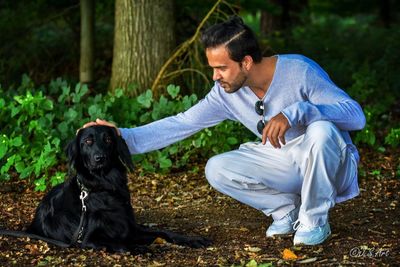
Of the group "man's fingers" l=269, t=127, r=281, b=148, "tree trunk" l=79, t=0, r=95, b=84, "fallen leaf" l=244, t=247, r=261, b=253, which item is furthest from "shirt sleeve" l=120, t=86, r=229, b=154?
"tree trunk" l=79, t=0, r=95, b=84

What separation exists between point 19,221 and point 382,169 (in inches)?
136

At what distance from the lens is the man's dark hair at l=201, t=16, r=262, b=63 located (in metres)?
4.68

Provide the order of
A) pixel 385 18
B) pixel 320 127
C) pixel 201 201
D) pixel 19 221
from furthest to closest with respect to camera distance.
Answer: pixel 385 18 < pixel 201 201 < pixel 19 221 < pixel 320 127

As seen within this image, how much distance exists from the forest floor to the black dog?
0.10 m

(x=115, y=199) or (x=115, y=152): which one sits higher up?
(x=115, y=152)

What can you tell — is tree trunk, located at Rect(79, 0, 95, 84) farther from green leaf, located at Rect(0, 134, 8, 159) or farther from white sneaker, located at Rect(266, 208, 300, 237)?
white sneaker, located at Rect(266, 208, 300, 237)

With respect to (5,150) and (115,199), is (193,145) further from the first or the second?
(115,199)

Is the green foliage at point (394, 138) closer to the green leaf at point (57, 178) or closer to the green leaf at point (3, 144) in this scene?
the green leaf at point (57, 178)

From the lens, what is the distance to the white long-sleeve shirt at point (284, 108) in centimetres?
457

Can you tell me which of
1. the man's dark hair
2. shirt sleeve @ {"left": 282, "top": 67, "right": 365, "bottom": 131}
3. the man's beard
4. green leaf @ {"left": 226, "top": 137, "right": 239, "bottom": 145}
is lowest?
green leaf @ {"left": 226, "top": 137, "right": 239, "bottom": 145}

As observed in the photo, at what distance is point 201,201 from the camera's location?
631 cm

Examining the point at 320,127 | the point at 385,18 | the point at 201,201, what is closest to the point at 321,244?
the point at 320,127

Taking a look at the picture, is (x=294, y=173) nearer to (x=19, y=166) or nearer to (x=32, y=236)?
(x=32, y=236)

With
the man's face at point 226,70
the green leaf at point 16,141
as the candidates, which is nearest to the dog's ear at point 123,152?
the man's face at point 226,70
